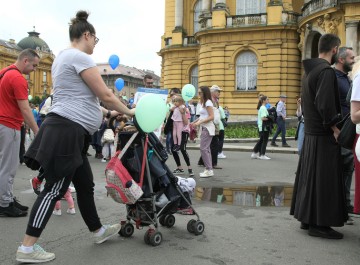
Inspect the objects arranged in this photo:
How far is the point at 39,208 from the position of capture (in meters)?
4.11

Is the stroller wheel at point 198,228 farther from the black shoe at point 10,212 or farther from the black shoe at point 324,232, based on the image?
the black shoe at point 10,212

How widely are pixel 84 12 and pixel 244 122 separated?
2417cm

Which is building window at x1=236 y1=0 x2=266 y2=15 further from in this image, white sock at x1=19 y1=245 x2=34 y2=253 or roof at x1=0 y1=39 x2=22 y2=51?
roof at x1=0 y1=39 x2=22 y2=51

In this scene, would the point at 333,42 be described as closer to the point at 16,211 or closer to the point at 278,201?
the point at 278,201

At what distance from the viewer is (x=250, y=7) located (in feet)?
110

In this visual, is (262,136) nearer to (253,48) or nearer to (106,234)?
(106,234)

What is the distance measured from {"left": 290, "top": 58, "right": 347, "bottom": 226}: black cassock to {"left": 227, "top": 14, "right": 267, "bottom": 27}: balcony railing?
25.9 m

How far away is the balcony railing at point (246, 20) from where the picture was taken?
30.1 metres

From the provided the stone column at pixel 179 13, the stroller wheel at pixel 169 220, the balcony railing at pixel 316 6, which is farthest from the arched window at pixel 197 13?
the stroller wheel at pixel 169 220

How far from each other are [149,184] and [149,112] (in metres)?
0.77

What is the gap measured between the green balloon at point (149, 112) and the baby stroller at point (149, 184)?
0.12m

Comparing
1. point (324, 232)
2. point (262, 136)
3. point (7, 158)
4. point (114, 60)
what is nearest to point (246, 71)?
point (114, 60)

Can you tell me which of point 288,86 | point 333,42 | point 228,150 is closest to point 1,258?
point 333,42

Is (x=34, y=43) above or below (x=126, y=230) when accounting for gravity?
above
